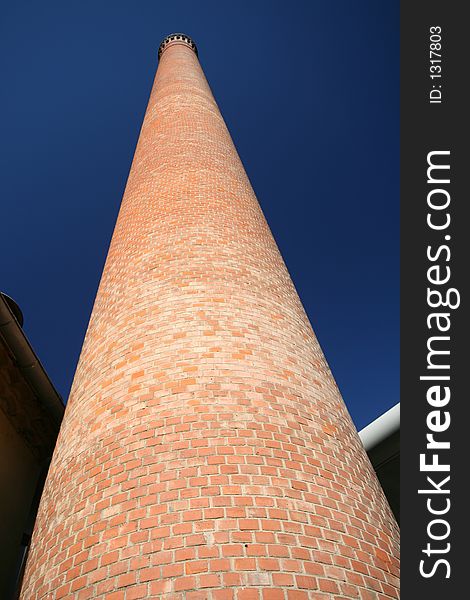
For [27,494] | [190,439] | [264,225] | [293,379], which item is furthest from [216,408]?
[27,494]

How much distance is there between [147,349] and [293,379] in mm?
1062

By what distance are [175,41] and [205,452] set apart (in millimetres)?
12618

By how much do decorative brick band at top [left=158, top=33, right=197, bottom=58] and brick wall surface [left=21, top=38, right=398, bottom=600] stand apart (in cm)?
987

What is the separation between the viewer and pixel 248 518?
7.59 ft

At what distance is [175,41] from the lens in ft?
40.8

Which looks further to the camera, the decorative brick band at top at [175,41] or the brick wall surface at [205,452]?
the decorative brick band at top at [175,41]

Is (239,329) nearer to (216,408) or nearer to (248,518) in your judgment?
(216,408)

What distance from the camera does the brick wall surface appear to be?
2195 mm

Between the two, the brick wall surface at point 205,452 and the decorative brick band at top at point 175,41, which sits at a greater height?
the decorative brick band at top at point 175,41

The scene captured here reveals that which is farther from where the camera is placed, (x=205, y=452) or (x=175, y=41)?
(x=175, y=41)

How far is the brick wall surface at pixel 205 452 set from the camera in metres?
2.20

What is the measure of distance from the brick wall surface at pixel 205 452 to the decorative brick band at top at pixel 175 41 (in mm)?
9871

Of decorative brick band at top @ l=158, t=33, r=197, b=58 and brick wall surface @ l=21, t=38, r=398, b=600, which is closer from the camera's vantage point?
brick wall surface @ l=21, t=38, r=398, b=600

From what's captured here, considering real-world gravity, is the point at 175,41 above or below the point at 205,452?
above
